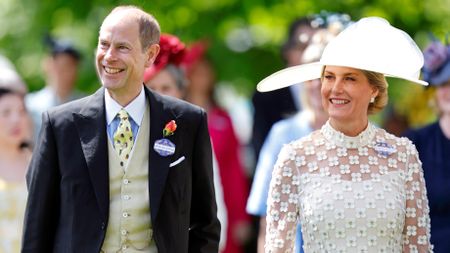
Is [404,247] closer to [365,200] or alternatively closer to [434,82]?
[365,200]

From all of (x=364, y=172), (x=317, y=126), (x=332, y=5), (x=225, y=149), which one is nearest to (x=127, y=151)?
(x=364, y=172)

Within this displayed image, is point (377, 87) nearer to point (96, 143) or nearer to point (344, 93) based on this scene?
point (344, 93)

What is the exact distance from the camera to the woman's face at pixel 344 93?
6.80 metres

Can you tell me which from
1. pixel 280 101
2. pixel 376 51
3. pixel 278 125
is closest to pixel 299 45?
pixel 280 101

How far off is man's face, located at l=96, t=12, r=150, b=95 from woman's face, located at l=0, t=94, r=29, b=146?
2.36 meters

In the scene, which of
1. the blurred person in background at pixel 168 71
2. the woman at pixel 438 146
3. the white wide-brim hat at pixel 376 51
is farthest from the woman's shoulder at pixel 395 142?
the blurred person in background at pixel 168 71

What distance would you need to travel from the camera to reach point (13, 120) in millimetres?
9188

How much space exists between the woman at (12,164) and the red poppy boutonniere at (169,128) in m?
2.21

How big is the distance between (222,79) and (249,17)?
0.64 m

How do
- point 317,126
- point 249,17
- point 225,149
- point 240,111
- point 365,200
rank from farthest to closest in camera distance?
point 240,111 → point 249,17 → point 225,149 → point 317,126 → point 365,200

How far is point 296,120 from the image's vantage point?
9.04 metres

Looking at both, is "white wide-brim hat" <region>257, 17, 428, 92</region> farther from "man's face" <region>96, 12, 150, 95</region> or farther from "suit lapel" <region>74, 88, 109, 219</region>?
"suit lapel" <region>74, 88, 109, 219</region>

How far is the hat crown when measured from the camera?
22.3 feet

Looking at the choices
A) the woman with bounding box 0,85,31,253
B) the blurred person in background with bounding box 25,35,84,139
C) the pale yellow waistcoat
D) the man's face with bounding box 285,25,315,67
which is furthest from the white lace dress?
the blurred person in background with bounding box 25,35,84,139
